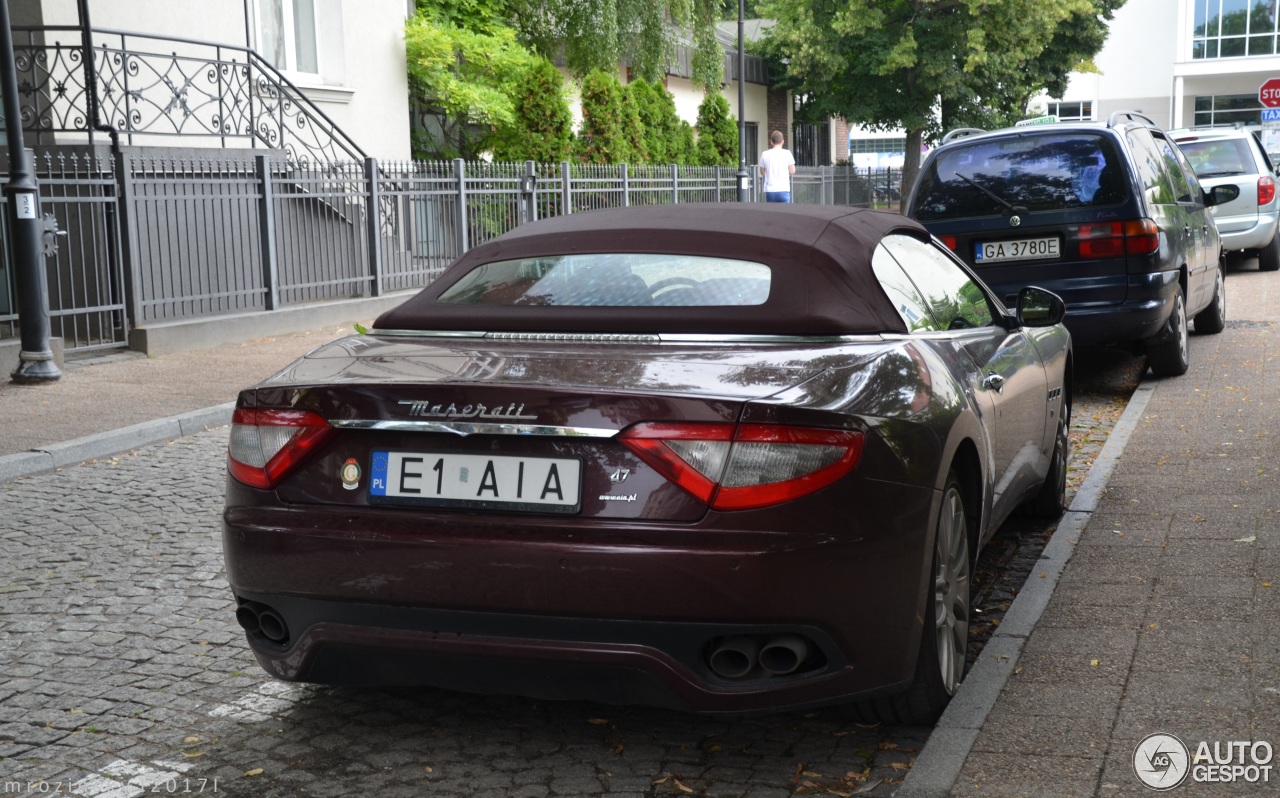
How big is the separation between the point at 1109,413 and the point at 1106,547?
3.74m

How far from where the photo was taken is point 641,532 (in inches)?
126

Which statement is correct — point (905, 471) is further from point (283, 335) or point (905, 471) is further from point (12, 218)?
point (283, 335)

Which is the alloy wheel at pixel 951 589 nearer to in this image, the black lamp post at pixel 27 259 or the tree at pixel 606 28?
the black lamp post at pixel 27 259

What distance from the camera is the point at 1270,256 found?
20.0 m

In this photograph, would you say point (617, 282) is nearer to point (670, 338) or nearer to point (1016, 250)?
point (670, 338)

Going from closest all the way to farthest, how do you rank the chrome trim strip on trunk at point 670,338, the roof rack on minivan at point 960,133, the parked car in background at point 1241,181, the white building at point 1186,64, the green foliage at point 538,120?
the chrome trim strip on trunk at point 670,338 → the roof rack on minivan at point 960,133 → the parked car in background at point 1241,181 → the green foliage at point 538,120 → the white building at point 1186,64

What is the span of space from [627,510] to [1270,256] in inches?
754

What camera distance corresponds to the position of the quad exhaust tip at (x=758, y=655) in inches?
128

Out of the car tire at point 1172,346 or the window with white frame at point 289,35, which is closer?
the car tire at point 1172,346

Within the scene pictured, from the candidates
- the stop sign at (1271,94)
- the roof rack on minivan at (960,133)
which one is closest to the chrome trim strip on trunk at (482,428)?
the roof rack on minivan at (960,133)

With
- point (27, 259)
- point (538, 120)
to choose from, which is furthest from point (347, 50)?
point (27, 259)

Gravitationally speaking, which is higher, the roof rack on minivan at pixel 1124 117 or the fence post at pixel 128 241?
the roof rack on minivan at pixel 1124 117

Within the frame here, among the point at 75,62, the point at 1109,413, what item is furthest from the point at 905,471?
the point at 75,62

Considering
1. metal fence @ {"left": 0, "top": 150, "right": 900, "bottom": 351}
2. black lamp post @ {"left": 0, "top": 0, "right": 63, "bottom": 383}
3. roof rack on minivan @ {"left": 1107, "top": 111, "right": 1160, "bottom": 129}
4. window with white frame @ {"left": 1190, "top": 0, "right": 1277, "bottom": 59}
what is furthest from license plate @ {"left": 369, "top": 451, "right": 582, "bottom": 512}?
window with white frame @ {"left": 1190, "top": 0, "right": 1277, "bottom": 59}
